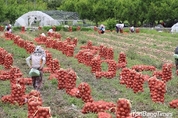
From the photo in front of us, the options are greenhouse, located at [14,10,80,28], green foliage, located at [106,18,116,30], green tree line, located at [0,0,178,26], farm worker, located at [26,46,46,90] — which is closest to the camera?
farm worker, located at [26,46,46,90]

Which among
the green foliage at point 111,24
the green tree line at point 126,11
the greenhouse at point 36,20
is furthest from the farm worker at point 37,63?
the green tree line at point 126,11

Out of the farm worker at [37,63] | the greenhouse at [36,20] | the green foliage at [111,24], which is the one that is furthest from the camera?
the greenhouse at [36,20]

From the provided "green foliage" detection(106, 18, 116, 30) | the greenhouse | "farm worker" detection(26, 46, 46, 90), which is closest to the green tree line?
"green foliage" detection(106, 18, 116, 30)

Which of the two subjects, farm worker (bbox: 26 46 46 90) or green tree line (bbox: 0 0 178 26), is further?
green tree line (bbox: 0 0 178 26)

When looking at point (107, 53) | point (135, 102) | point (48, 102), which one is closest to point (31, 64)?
point (48, 102)

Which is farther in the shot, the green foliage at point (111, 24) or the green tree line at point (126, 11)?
the green tree line at point (126, 11)

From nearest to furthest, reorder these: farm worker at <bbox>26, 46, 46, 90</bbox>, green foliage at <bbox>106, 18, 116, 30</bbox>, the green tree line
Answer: farm worker at <bbox>26, 46, 46, 90</bbox>
green foliage at <bbox>106, 18, 116, 30</bbox>
the green tree line

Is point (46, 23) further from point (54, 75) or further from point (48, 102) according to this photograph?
point (48, 102)

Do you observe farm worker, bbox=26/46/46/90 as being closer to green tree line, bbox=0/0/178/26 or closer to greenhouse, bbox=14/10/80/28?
greenhouse, bbox=14/10/80/28

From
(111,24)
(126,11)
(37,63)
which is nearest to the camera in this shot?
(37,63)

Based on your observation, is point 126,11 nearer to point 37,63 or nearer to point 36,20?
point 36,20

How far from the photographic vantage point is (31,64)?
12.0m

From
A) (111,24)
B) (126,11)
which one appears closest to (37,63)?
(111,24)

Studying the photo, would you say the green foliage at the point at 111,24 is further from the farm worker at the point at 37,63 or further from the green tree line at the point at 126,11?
the farm worker at the point at 37,63
